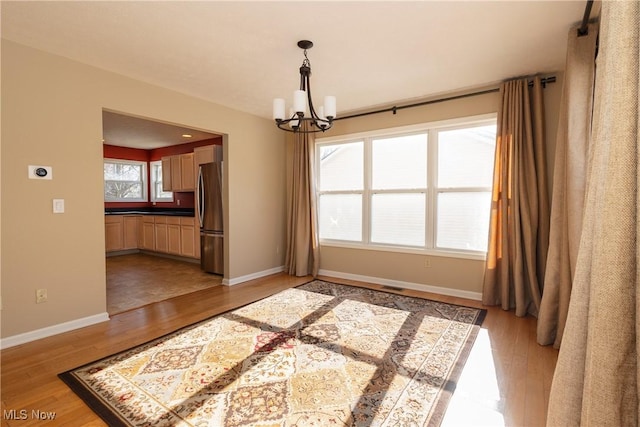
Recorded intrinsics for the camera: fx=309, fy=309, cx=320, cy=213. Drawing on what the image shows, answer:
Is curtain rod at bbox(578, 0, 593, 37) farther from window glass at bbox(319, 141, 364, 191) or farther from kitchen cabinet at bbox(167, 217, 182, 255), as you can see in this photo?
kitchen cabinet at bbox(167, 217, 182, 255)

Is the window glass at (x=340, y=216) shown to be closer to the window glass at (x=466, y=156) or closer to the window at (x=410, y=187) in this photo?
the window at (x=410, y=187)

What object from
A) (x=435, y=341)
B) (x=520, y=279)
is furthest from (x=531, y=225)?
(x=435, y=341)

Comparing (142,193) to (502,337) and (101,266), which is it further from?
(502,337)

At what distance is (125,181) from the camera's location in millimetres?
7340

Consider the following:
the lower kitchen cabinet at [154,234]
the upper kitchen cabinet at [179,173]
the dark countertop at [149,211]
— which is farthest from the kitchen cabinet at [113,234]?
the upper kitchen cabinet at [179,173]

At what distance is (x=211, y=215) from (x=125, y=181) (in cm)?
379

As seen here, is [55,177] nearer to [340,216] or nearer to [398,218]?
[340,216]

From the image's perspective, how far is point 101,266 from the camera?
3.15 meters

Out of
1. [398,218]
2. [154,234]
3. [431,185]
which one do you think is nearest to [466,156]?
[431,185]

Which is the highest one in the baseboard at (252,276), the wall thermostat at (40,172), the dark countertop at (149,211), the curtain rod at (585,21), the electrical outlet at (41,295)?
the curtain rod at (585,21)

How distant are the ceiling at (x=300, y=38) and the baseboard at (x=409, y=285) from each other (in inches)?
98.6

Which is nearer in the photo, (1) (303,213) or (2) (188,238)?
(1) (303,213)

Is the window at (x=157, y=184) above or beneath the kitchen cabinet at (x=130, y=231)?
above

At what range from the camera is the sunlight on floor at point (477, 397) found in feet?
5.61
